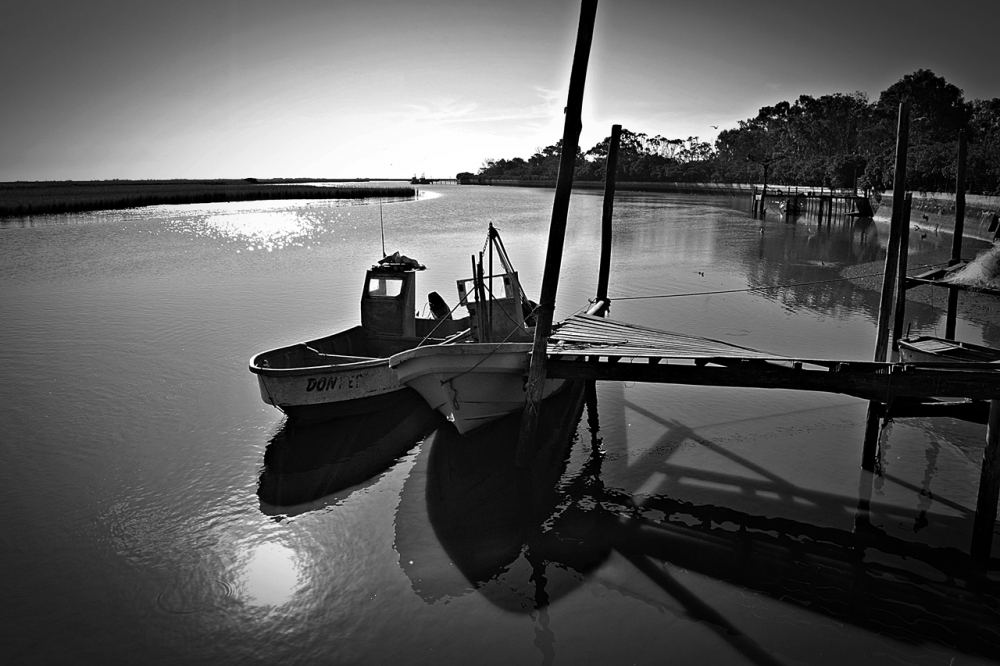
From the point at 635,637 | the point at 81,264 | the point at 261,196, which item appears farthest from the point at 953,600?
the point at 261,196

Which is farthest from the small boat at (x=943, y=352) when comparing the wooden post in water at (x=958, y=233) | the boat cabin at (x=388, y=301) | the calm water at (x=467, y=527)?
Answer: the boat cabin at (x=388, y=301)

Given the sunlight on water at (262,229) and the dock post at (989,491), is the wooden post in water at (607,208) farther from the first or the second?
the sunlight on water at (262,229)

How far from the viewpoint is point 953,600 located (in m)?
6.56

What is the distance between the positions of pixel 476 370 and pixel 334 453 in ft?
9.97

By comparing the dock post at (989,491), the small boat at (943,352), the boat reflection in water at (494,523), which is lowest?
the boat reflection in water at (494,523)

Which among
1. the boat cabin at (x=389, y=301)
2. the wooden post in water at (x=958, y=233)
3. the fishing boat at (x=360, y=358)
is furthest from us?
the wooden post in water at (x=958, y=233)

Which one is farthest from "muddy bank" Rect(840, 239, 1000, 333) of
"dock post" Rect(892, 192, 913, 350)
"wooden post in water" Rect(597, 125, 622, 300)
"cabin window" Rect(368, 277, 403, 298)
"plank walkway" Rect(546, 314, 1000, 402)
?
"cabin window" Rect(368, 277, 403, 298)

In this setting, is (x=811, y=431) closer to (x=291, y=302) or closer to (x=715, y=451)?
(x=715, y=451)

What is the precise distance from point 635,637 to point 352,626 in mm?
2914

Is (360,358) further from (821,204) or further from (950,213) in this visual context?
(821,204)

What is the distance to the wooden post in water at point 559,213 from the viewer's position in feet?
29.8

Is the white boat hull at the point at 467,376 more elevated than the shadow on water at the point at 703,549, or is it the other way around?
the white boat hull at the point at 467,376

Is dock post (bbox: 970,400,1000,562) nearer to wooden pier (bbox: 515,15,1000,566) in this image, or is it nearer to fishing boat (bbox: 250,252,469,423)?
wooden pier (bbox: 515,15,1000,566)

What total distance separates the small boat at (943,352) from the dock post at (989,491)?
270 cm
